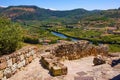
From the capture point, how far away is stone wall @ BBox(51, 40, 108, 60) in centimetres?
1477

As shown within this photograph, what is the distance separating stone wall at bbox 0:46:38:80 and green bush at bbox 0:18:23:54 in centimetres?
58

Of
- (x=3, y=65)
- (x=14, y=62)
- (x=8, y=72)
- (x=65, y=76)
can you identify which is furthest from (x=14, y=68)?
(x=65, y=76)

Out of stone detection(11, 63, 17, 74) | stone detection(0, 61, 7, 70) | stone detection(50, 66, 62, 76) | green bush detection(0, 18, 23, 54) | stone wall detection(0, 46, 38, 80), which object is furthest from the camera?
green bush detection(0, 18, 23, 54)

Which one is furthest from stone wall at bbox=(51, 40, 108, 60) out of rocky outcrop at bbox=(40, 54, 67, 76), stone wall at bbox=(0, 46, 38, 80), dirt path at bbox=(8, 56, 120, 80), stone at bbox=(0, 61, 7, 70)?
stone at bbox=(0, 61, 7, 70)

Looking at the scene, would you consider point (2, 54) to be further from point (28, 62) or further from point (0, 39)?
point (28, 62)

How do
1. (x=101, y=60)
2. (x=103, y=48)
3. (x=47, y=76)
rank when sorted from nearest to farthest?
(x=47, y=76) < (x=101, y=60) < (x=103, y=48)

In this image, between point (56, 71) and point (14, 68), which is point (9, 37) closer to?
point (14, 68)

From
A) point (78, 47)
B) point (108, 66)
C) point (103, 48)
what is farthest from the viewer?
point (103, 48)

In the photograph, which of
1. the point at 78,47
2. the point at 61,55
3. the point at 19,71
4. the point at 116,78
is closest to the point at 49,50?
the point at 61,55

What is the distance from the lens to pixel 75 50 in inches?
609

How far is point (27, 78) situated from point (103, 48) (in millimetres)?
9058

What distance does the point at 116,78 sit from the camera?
8781mm

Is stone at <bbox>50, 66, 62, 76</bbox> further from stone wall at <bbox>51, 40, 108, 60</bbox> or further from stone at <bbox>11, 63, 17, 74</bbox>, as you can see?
stone wall at <bbox>51, 40, 108, 60</bbox>

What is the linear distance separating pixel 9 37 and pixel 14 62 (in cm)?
132
